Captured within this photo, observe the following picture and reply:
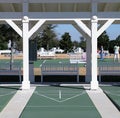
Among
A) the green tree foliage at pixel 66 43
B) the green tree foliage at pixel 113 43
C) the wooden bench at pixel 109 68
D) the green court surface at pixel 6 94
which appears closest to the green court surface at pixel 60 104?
the green court surface at pixel 6 94

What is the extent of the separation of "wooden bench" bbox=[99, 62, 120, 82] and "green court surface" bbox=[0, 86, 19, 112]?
445 cm

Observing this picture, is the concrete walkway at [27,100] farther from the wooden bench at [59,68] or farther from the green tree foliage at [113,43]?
the green tree foliage at [113,43]

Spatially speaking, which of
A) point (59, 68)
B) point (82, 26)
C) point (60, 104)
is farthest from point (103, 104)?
point (59, 68)

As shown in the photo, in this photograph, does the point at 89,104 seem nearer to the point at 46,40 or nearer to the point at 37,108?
the point at 37,108

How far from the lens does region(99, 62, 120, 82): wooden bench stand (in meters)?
18.0

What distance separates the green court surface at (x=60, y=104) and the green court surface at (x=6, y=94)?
725 mm

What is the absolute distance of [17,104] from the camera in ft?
37.6

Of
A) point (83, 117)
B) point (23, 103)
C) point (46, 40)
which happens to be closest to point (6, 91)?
point (23, 103)

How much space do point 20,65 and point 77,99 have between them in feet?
20.6

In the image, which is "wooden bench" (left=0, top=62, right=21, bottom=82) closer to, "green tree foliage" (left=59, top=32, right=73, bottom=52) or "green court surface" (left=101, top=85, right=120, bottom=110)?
"green court surface" (left=101, top=85, right=120, bottom=110)

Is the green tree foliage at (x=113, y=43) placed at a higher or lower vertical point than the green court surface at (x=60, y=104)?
higher

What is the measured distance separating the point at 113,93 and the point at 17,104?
4048 millimetres

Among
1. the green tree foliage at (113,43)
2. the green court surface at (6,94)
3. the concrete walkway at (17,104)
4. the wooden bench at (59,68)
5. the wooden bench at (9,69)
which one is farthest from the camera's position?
the green tree foliage at (113,43)

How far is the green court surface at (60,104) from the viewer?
32.2ft
